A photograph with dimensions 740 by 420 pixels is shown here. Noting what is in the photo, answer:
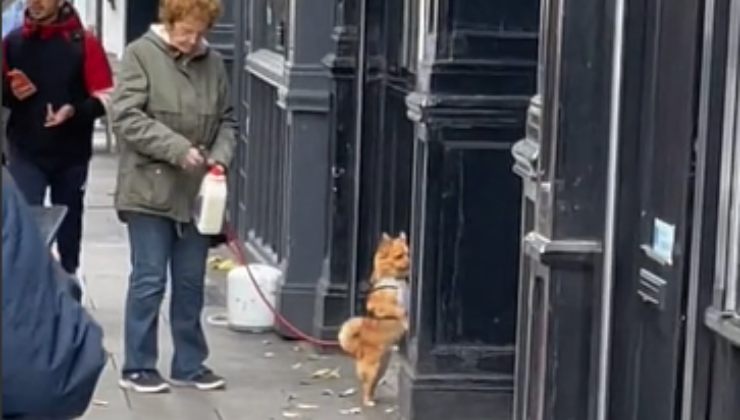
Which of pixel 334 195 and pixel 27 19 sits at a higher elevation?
pixel 27 19

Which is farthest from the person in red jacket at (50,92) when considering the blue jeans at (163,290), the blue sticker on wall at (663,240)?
the blue sticker on wall at (663,240)

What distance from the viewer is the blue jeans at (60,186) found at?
965cm

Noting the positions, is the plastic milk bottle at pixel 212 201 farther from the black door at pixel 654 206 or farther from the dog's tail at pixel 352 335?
the black door at pixel 654 206

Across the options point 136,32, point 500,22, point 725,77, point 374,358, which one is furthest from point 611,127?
point 136,32

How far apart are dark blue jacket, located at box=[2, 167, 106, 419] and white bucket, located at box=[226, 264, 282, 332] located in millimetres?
5755

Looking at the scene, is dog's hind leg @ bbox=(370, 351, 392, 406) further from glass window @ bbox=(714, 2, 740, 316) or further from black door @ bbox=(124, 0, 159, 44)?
black door @ bbox=(124, 0, 159, 44)

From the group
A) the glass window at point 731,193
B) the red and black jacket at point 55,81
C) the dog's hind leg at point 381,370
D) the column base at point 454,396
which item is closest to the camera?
the glass window at point 731,193

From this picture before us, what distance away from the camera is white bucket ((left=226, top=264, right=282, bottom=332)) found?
10000 mm

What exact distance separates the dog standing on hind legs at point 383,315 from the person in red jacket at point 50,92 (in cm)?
200

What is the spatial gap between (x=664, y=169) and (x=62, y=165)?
5.09m

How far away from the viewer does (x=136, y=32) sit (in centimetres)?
1962

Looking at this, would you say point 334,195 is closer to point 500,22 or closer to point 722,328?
point 500,22

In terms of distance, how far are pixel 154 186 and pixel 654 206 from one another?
338 centimetres

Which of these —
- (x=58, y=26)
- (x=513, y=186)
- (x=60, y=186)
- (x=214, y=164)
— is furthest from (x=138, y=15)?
(x=513, y=186)
